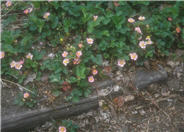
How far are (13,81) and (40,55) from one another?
393 millimetres

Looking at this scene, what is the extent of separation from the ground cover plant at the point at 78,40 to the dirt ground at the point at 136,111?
18 cm

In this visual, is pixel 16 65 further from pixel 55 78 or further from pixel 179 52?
pixel 179 52

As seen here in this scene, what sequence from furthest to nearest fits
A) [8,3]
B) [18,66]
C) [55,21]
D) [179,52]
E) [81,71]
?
[8,3] < [179,52] < [55,21] < [18,66] < [81,71]

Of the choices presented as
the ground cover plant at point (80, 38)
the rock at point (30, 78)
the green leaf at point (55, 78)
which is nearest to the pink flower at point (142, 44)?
the ground cover plant at point (80, 38)

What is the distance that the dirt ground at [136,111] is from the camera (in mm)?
2734

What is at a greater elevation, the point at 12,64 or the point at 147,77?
the point at 12,64

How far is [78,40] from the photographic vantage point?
9.74 feet

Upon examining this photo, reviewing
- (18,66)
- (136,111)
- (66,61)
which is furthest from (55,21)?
(136,111)

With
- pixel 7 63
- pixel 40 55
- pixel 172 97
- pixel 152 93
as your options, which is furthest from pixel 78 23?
pixel 172 97

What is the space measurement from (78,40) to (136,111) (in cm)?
99

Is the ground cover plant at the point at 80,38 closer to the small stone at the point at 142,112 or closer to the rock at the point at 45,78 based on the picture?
the rock at the point at 45,78

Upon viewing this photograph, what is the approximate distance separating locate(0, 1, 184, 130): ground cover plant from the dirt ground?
183 millimetres

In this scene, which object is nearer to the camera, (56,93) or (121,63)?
(56,93)

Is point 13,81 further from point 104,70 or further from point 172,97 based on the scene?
point 172,97
